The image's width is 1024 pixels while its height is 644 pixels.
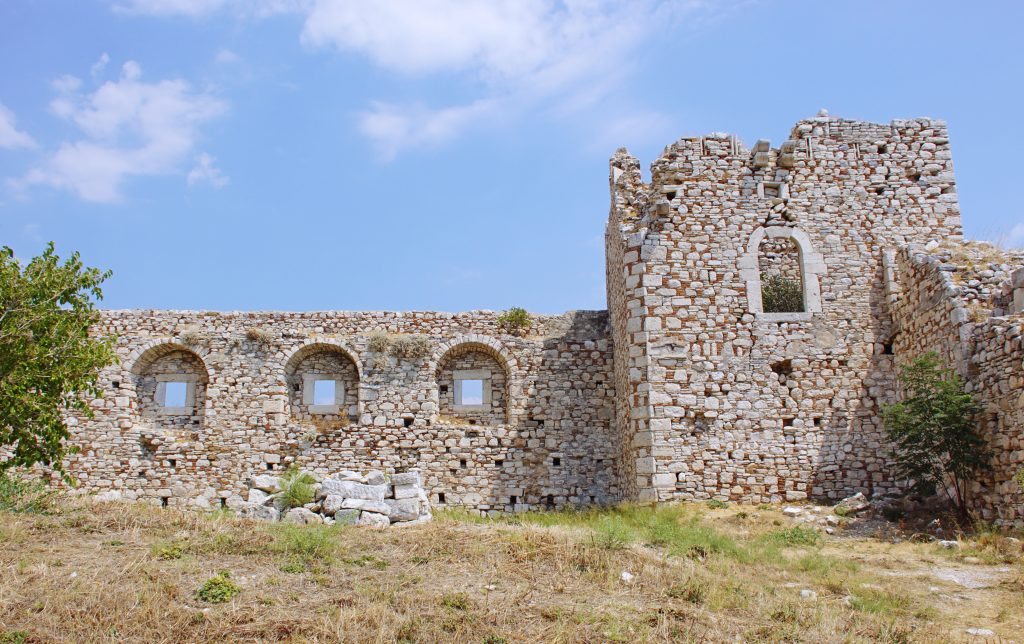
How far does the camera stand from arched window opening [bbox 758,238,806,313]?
1611 centimetres

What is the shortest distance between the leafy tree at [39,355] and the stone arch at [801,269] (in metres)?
10.6

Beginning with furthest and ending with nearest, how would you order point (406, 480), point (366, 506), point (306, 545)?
point (406, 480) → point (366, 506) → point (306, 545)

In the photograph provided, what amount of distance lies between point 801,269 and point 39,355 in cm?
1243

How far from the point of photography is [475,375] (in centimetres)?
1720

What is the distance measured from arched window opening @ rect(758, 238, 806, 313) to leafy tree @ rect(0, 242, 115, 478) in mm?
12017

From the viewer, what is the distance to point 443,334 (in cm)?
1711

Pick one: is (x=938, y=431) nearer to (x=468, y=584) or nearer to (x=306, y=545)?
(x=468, y=584)

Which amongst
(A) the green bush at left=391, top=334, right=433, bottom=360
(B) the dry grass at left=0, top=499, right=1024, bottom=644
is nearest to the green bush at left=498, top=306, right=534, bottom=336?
(A) the green bush at left=391, top=334, right=433, bottom=360

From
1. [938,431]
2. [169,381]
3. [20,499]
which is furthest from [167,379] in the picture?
[938,431]

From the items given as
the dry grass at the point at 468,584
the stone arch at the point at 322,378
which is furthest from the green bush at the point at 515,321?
the dry grass at the point at 468,584

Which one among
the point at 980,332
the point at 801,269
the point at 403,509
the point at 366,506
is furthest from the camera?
the point at 801,269

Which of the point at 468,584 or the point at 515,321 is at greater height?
the point at 515,321

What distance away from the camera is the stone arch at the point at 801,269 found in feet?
46.4

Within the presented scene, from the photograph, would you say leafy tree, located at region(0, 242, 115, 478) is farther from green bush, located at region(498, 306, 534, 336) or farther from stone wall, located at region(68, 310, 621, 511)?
green bush, located at region(498, 306, 534, 336)
